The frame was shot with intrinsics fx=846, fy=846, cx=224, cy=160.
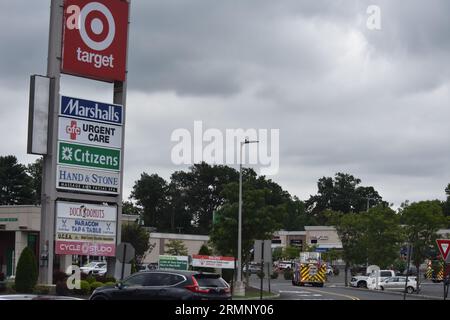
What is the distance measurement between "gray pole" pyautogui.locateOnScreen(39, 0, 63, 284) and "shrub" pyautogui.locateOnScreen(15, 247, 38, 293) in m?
0.65

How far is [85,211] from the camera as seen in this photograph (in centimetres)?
3744

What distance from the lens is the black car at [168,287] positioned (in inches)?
922

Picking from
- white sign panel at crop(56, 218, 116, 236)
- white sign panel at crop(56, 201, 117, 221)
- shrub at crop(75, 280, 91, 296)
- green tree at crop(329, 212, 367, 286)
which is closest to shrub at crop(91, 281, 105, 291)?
shrub at crop(75, 280, 91, 296)

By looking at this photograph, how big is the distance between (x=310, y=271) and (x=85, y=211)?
32867mm

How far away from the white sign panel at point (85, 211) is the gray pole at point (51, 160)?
409mm

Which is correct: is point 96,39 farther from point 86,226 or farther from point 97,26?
point 86,226

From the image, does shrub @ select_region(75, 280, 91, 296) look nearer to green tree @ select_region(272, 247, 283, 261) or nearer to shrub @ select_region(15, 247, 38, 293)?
shrub @ select_region(15, 247, 38, 293)

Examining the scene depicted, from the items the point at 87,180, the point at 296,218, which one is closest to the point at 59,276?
the point at 87,180

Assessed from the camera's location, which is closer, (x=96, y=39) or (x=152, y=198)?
(x=96, y=39)

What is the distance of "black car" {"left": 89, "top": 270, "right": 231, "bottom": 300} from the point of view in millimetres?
23406

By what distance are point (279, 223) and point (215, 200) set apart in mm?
83239

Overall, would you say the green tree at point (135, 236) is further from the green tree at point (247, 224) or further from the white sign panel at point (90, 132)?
the white sign panel at point (90, 132)

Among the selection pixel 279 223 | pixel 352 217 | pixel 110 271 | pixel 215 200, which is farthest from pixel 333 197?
pixel 110 271

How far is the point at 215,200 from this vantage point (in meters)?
142
